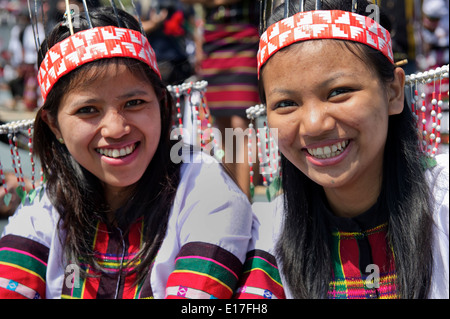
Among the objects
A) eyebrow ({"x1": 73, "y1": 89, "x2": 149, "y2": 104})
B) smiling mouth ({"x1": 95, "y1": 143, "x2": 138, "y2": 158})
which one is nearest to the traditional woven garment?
smiling mouth ({"x1": 95, "y1": 143, "x2": 138, "y2": 158})

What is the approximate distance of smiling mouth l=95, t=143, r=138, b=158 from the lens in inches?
81.0

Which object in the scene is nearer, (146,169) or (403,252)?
(403,252)

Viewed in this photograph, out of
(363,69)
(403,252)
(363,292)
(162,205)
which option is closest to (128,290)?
(162,205)

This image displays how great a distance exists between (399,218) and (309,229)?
32 centimetres

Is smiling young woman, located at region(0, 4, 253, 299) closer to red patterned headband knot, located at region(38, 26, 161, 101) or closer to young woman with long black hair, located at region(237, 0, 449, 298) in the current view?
red patterned headband knot, located at region(38, 26, 161, 101)

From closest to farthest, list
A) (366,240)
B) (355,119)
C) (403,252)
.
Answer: (355,119)
(403,252)
(366,240)

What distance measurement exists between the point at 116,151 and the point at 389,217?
0.97 m

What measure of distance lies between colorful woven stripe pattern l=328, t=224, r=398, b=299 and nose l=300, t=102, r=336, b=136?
43cm

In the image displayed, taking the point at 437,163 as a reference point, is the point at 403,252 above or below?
below

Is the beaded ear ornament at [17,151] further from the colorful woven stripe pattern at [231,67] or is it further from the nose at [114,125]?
the colorful woven stripe pattern at [231,67]

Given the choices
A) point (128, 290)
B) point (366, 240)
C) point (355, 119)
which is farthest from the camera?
point (128, 290)

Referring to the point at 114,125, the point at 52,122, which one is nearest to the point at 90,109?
the point at 114,125

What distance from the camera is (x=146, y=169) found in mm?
2207

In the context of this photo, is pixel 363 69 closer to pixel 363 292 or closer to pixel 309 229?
pixel 309 229
